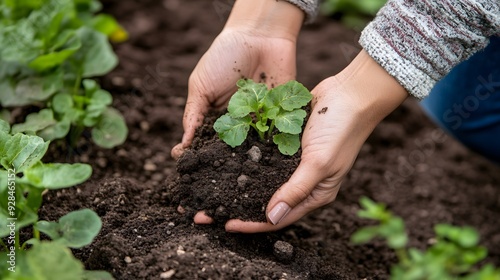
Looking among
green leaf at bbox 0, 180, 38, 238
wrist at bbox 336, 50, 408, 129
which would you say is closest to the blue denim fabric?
wrist at bbox 336, 50, 408, 129

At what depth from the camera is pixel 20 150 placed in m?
1.81

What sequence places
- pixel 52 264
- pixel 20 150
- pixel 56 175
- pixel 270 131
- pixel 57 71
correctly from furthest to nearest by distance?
pixel 57 71 < pixel 270 131 < pixel 20 150 < pixel 56 175 < pixel 52 264

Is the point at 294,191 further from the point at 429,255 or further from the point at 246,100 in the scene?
the point at 429,255

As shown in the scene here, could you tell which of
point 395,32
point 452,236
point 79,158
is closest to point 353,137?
point 395,32

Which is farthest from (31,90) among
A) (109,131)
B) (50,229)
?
(50,229)

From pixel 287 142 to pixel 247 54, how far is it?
17.4 inches

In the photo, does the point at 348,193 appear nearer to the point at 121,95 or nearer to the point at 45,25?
the point at 121,95

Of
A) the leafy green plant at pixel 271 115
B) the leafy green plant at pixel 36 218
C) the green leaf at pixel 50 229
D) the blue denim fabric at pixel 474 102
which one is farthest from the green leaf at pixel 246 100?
the blue denim fabric at pixel 474 102

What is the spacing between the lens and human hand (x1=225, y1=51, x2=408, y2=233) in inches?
74.9

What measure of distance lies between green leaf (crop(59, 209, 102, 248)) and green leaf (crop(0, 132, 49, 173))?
0.78 feet

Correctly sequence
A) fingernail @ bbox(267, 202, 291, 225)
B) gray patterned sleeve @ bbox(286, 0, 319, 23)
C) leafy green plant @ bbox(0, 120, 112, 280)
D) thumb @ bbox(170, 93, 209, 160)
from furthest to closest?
gray patterned sleeve @ bbox(286, 0, 319, 23)
thumb @ bbox(170, 93, 209, 160)
fingernail @ bbox(267, 202, 291, 225)
leafy green plant @ bbox(0, 120, 112, 280)

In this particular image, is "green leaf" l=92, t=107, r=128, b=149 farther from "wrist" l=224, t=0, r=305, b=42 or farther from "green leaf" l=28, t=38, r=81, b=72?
"wrist" l=224, t=0, r=305, b=42

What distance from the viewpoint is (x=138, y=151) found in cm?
278

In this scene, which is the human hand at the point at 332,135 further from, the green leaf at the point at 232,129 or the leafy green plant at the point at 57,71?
the leafy green plant at the point at 57,71
